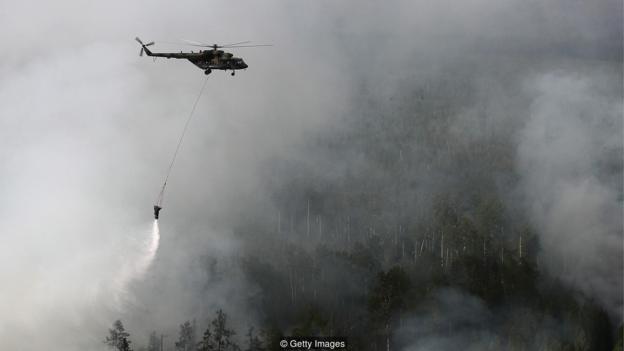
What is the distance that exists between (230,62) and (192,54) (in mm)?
7717

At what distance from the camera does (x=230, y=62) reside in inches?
4621

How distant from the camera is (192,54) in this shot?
389 feet
